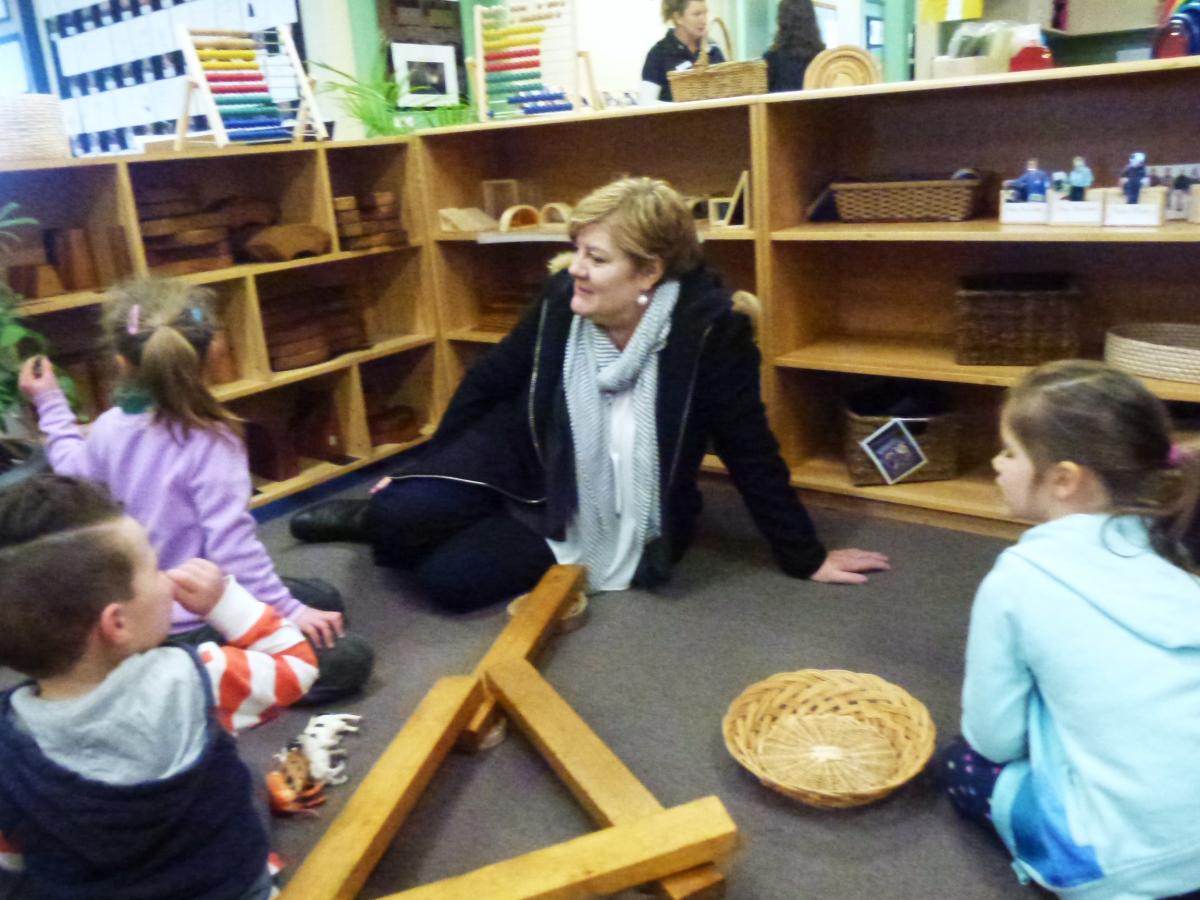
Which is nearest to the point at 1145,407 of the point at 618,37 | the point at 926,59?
the point at 926,59

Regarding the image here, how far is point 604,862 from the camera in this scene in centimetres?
131

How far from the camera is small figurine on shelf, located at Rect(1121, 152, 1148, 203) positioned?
224cm

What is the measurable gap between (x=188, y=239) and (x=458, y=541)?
1.20 m

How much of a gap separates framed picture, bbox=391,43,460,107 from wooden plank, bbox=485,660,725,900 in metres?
2.73

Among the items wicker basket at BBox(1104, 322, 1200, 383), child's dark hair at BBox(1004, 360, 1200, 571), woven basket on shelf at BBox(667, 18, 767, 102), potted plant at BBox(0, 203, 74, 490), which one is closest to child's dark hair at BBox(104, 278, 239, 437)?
potted plant at BBox(0, 203, 74, 490)

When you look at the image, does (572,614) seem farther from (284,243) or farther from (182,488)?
(284,243)

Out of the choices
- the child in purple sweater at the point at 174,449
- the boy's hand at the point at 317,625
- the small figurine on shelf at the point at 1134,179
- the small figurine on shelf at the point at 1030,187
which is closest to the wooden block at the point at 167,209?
the child in purple sweater at the point at 174,449

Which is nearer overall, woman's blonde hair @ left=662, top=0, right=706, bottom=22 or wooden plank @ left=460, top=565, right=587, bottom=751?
wooden plank @ left=460, top=565, right=587, bottom=751

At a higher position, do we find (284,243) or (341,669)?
(284,243)

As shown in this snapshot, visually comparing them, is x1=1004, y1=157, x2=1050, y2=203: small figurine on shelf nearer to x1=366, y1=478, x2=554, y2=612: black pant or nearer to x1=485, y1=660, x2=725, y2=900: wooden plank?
x1=366, y1=478, x2=554, y2=612: black pant

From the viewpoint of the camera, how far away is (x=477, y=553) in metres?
2.31

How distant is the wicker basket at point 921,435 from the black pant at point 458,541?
3.02 feet

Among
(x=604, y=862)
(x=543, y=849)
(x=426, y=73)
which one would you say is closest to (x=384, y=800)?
(x=543, y=849)

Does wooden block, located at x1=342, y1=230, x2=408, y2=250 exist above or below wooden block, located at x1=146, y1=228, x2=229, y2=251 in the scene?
below
